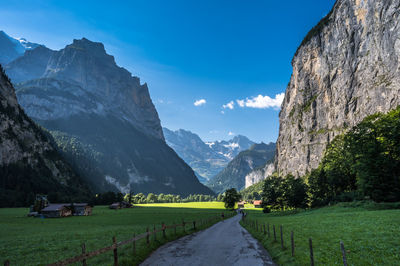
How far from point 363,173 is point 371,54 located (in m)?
119

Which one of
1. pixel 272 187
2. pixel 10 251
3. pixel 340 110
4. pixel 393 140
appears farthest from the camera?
pixel 340 110

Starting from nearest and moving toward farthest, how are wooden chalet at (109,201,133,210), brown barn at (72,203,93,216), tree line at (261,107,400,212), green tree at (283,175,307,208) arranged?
tree line at (261,107,400,212) → green tree at (283,175,307,208) → brown barn at (72,203,93,216) → wooden chalet at (109,201,133,210)

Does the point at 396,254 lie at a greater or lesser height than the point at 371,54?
lesser

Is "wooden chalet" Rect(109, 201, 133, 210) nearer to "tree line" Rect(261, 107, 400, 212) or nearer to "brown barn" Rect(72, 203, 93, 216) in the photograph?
"brown barn" Rect(72, 203, 93, 216)

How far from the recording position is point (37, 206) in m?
102

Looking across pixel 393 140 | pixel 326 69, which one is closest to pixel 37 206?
pixel 393 140

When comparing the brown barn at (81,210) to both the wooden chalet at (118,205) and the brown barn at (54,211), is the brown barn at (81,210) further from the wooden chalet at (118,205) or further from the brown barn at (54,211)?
the wooden chalet at (118,205)

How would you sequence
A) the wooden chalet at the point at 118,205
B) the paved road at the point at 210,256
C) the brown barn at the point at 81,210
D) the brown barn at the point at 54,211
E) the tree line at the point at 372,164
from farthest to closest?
the wooden chalet at the point at 118,205 < the brown barn at the point at 81,210 < the brown barn at the point at 54,211 < the tree line at the point at 372,164 < the paved road at the point at 210,256

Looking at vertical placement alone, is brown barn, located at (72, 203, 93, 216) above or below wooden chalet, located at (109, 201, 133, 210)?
Answer: above

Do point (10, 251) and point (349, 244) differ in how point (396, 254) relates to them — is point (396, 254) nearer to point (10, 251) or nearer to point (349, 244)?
point (349, 244)

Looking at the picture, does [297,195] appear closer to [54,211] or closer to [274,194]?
[274,194]

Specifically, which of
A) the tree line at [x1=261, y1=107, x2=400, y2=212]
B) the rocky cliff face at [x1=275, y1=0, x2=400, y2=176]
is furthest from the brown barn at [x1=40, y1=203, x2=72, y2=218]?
the rocky cliff face at [x1=275, y1=0, x2=400, y2=176]

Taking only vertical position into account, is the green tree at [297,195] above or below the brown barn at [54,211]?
above

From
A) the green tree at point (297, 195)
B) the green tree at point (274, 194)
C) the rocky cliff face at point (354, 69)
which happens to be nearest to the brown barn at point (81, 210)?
the green tree at point (274, 194)
